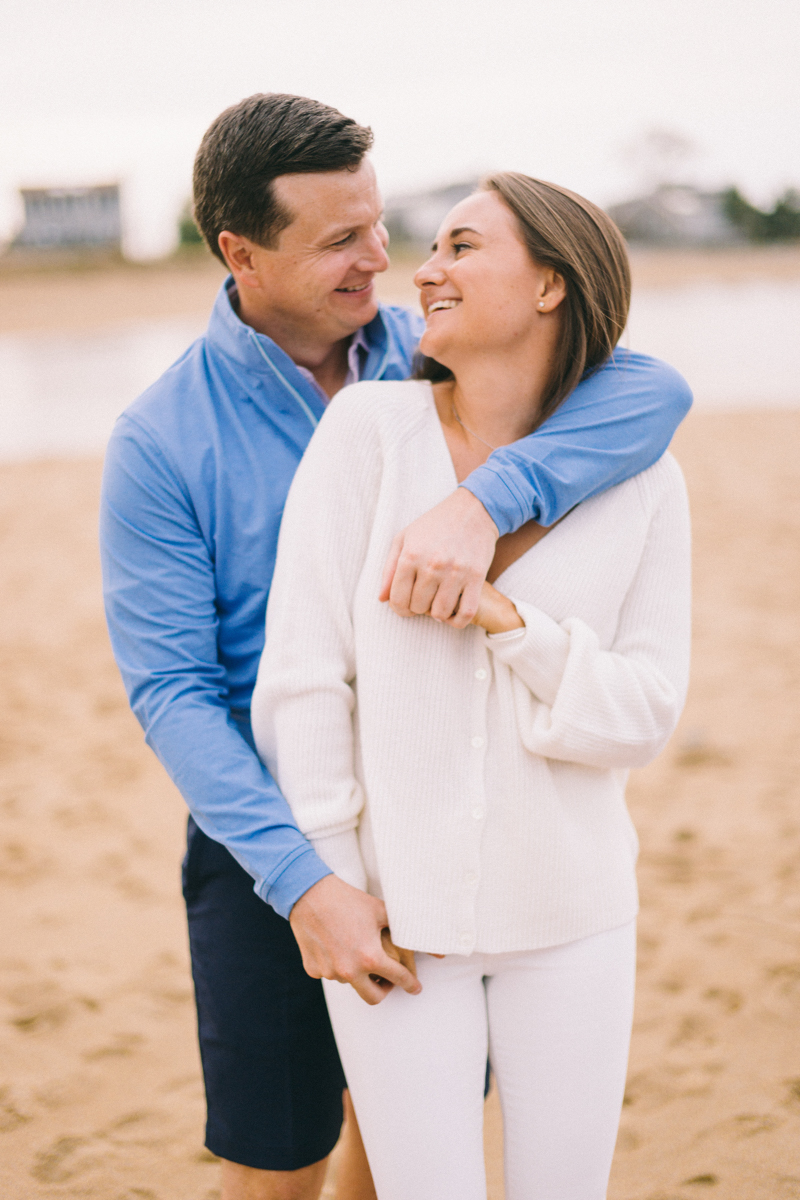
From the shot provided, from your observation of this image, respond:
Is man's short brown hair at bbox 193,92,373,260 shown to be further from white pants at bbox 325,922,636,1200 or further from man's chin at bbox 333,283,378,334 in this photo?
white pants at bbox 325,922,636,1200

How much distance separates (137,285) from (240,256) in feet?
136

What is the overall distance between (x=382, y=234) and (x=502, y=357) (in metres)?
0.52

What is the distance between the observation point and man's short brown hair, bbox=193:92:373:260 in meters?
1.85

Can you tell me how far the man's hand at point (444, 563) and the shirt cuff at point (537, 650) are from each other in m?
0.08

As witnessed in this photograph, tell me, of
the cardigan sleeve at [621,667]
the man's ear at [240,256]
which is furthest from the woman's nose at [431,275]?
the cardigan sleeve at [621,667]

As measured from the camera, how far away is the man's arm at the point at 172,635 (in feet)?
5.46

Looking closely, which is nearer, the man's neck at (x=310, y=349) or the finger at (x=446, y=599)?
the finger at (x=446, y=599)

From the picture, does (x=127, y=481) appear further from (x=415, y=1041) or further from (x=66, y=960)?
(x=66, y=960)

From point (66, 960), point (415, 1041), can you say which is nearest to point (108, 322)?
point (66, 960)

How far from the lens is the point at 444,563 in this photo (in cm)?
150

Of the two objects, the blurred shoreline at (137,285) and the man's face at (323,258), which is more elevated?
the man's face at (323,258)

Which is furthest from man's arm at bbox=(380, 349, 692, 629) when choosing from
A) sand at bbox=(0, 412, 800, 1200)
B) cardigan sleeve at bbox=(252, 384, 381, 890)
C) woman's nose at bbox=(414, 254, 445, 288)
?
sand at bbox=(0, 412, 800, 1200)

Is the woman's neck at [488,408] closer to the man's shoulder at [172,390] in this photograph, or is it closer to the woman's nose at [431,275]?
the woman's nose at [431,275]

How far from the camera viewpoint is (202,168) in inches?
78.1
